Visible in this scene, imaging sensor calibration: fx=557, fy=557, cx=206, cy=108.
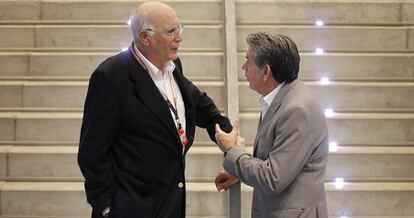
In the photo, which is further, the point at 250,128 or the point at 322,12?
the point at 322,12

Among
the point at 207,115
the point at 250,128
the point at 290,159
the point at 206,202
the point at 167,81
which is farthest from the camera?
the point at 250,128

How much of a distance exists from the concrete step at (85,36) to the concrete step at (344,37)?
0.97 feet

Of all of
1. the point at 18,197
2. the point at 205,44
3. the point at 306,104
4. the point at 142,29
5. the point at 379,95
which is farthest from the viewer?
the point at 205,44

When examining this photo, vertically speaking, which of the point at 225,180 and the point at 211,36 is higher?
the point at 211,36

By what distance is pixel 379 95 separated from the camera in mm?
4375

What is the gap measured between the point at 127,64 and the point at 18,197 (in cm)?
A: 209

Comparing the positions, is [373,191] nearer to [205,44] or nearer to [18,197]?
[205,44]

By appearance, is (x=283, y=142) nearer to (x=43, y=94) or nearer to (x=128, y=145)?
(x=128, y=145)

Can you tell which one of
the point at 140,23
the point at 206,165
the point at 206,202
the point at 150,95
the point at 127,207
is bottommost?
the point at 206,202

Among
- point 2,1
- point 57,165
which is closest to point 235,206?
point 57,165

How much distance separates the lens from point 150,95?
2061 mm

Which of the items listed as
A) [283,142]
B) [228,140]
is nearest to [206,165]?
[228,140]

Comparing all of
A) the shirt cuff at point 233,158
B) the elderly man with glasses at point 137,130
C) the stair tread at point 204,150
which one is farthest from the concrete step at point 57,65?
the shirt cuff at point 233,158

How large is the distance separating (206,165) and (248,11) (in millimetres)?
1675
